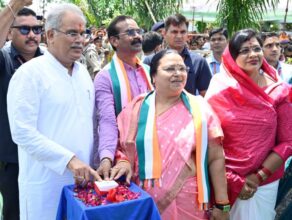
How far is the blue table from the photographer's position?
191cm

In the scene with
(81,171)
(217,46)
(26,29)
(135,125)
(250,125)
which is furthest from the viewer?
(217,46)

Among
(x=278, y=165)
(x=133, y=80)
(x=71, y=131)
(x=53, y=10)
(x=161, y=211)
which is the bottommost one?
(x=161, y=211)

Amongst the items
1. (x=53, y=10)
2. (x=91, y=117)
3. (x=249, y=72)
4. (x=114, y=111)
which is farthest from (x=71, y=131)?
(x=249, y=72)

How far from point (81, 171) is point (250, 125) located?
3.82 ft

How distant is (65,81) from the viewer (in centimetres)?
233

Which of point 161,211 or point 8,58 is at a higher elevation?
point 8,58

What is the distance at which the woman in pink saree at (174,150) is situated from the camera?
2.32 metres

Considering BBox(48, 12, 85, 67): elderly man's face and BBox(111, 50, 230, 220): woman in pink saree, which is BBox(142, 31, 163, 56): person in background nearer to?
BBox(111, 50, 230, 220): woman in pink saree

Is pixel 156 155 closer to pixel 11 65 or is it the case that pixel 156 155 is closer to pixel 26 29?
pixel 11 65

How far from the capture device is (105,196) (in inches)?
80.3

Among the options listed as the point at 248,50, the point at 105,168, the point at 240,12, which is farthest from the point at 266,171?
the point at 240,12

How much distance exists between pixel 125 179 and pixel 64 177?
1.25ft

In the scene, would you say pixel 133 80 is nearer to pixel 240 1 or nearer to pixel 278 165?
pixel 278 165

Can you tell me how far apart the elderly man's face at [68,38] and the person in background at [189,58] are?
142 centimetres
